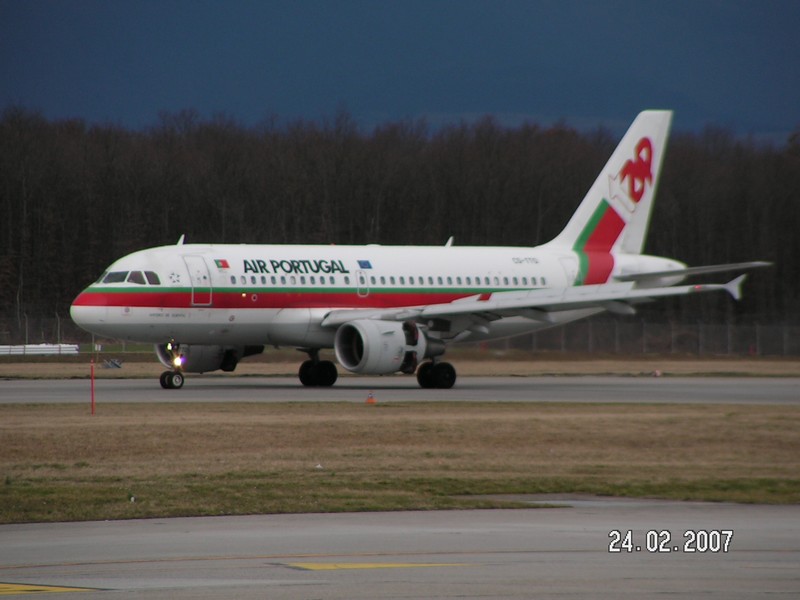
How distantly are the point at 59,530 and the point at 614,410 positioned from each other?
1570 centimetres

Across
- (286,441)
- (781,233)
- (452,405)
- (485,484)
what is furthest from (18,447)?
(781,233)

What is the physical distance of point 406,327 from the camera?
3394 cm

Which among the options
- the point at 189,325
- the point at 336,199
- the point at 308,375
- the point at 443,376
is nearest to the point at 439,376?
the point at 443,376

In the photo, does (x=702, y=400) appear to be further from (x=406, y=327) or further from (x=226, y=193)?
(x=226, y=193)

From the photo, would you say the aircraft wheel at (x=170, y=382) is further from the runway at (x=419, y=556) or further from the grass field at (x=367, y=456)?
the runway at (x=419, y=556)

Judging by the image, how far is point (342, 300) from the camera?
35.7 meters

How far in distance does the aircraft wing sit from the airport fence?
16.2 meters

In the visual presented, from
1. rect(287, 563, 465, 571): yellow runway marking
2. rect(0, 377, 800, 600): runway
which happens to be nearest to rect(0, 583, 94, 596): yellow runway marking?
rect(0, 377, 800, 600): runway

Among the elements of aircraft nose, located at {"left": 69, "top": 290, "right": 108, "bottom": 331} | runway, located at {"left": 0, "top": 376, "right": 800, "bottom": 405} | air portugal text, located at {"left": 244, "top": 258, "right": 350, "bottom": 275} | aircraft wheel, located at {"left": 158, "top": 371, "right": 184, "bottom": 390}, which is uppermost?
air portugal text, located at {"left": 244, "top": 258, "right": 350, "bottom": 275}

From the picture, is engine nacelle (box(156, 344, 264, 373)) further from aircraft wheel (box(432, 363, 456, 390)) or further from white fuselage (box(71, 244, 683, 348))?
aircraft wheel (box(432, 363, 456, 390))

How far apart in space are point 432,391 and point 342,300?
353 centimetres

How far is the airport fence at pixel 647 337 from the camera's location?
177ft

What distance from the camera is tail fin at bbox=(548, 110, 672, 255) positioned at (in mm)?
41375

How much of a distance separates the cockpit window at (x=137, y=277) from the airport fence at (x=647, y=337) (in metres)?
20.6
